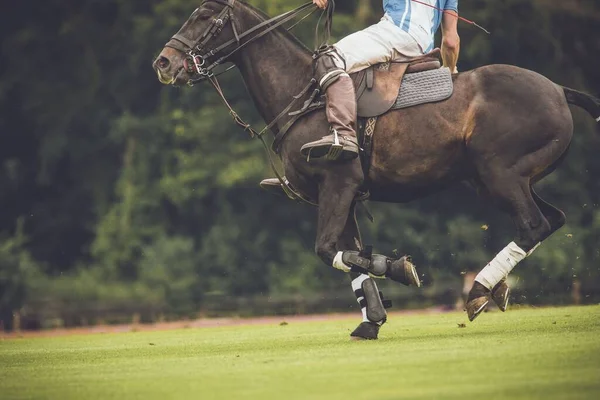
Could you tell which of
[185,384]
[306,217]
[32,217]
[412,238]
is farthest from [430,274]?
[185,384]

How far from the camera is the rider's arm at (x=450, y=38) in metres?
11.4

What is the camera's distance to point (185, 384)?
26.1 feet

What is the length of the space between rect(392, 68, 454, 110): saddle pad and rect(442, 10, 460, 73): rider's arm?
850mm

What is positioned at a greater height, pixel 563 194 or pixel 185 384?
pixel 563 194

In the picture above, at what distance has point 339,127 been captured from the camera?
10.3 meters

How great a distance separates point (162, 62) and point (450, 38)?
244 centimetres

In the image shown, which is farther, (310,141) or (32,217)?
(32,217)

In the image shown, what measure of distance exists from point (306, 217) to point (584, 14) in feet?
26.5

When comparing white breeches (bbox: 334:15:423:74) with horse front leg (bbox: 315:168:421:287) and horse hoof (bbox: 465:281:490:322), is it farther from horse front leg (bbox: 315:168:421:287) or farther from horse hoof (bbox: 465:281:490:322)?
horse hoof (bbox: 465:281:490:322)

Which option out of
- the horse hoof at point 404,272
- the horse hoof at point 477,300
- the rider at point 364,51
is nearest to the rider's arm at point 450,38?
the rider at point 364,51

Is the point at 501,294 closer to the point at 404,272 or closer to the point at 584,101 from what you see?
the point at 404,272

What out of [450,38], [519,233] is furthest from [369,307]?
[450,38]

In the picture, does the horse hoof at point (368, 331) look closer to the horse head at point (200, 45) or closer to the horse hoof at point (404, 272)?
the horse hoof at point (404, 272)

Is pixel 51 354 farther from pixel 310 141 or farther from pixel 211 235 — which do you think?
pixel 211 235
